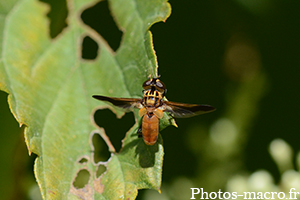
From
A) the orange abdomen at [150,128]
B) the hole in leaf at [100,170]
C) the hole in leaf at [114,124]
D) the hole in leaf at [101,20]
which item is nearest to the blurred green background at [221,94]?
the hole in leaf at [101,20]

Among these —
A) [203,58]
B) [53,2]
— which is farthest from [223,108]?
[53,2]

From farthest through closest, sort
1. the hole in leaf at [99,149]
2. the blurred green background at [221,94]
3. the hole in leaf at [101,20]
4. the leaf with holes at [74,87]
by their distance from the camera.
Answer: the blurred green background at [221,94], the hole in leaf at [101,20], the hole in leaf at [99,149], the leaf with holes at [74,87]

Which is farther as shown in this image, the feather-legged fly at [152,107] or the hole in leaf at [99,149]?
the hole in leaf at [99,149]

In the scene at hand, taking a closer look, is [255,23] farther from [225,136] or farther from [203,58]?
[225,136]

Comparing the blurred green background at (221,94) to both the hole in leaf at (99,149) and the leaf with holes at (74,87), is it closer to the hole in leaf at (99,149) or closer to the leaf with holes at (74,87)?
the leaf with holes at (74,87)

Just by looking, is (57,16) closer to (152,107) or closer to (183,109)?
(152,107)

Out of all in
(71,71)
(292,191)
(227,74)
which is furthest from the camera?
(227,74)
